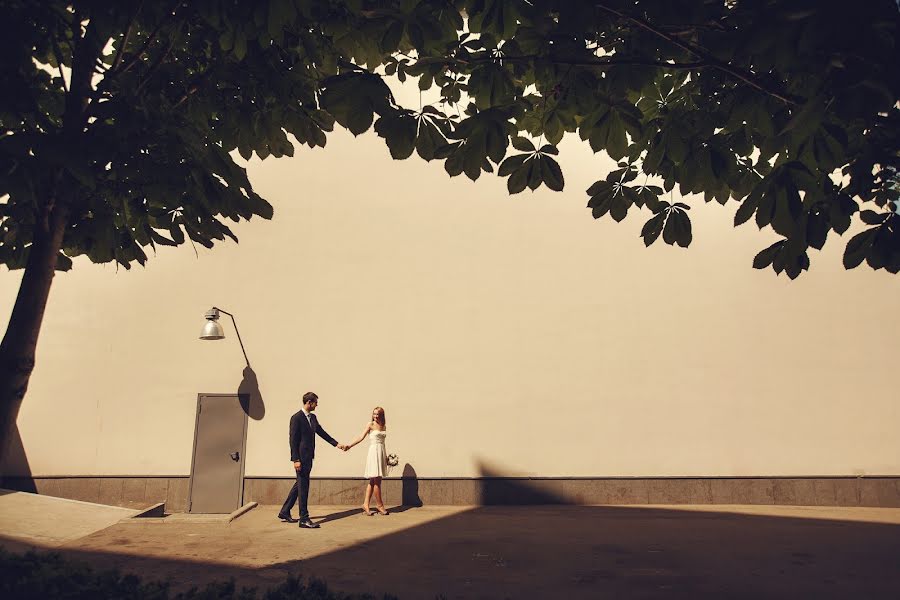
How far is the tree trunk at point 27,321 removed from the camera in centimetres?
303

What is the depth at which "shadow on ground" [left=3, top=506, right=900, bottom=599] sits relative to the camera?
5395 millimetres

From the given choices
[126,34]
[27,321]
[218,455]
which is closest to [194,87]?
[126,34]

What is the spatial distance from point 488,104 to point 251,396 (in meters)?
8.48

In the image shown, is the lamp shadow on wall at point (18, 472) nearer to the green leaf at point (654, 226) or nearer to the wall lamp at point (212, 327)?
the wall lamp at point (212, 327)

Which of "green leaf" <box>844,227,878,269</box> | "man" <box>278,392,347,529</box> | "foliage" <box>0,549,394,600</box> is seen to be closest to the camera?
"green leaf" <box>844,227,878,269</box>

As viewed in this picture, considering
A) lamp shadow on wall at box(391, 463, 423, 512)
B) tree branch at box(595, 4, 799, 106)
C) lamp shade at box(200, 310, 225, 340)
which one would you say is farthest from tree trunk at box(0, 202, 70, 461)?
lamp shadow on wall at box(391, 463, 423, 512)

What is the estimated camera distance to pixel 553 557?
6473 millimetres

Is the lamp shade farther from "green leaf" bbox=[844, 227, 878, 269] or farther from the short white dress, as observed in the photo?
"green leaf" bbox=[844, 227, 878, 269]

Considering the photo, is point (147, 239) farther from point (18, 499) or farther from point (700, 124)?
point (18, 499)

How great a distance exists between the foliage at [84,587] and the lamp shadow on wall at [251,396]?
579 centimetres

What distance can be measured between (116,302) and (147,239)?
6.92 metres

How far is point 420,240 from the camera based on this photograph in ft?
34.7

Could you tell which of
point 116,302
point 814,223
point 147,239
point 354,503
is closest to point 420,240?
point 354,503

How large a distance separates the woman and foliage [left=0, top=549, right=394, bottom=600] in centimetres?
520
